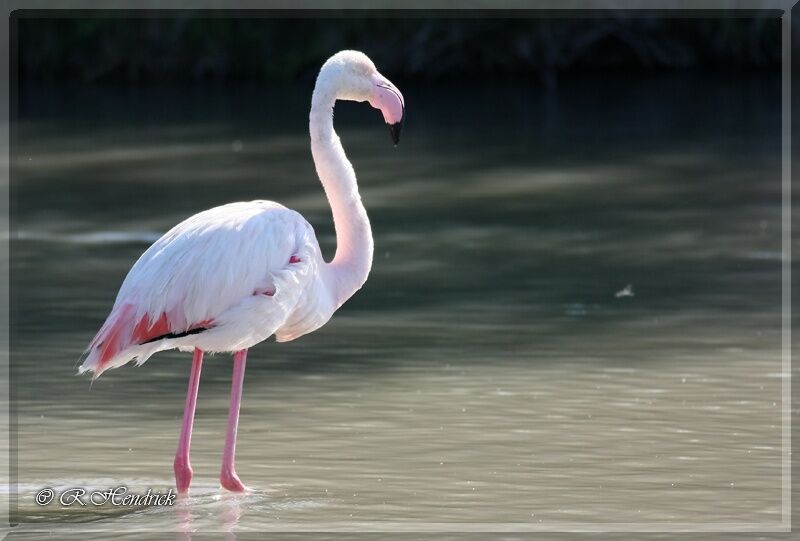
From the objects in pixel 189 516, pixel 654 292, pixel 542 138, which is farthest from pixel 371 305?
pixel 542 138

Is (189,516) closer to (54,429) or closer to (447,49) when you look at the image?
(54,429)

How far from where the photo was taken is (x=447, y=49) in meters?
21.5

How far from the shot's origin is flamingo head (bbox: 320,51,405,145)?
5.82 meters

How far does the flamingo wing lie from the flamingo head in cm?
59

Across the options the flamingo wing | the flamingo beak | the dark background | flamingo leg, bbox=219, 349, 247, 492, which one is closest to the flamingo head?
the flamingo beak

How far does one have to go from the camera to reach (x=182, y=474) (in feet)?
18.0

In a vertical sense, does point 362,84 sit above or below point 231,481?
above

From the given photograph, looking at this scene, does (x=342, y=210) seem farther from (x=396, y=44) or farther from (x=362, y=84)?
(x=396, y=44)

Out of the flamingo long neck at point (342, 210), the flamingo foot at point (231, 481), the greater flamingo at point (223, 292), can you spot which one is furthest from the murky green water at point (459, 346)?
the flamingo long neck at point (342, 210)

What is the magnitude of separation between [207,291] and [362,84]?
984 mm

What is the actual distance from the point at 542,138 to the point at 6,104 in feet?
23.2

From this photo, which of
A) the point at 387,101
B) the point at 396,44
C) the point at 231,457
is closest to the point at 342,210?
the point at 387,101

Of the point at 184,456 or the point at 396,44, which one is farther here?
the point at 396,44

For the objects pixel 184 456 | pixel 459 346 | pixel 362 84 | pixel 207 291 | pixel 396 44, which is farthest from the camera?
pixel 396 44
